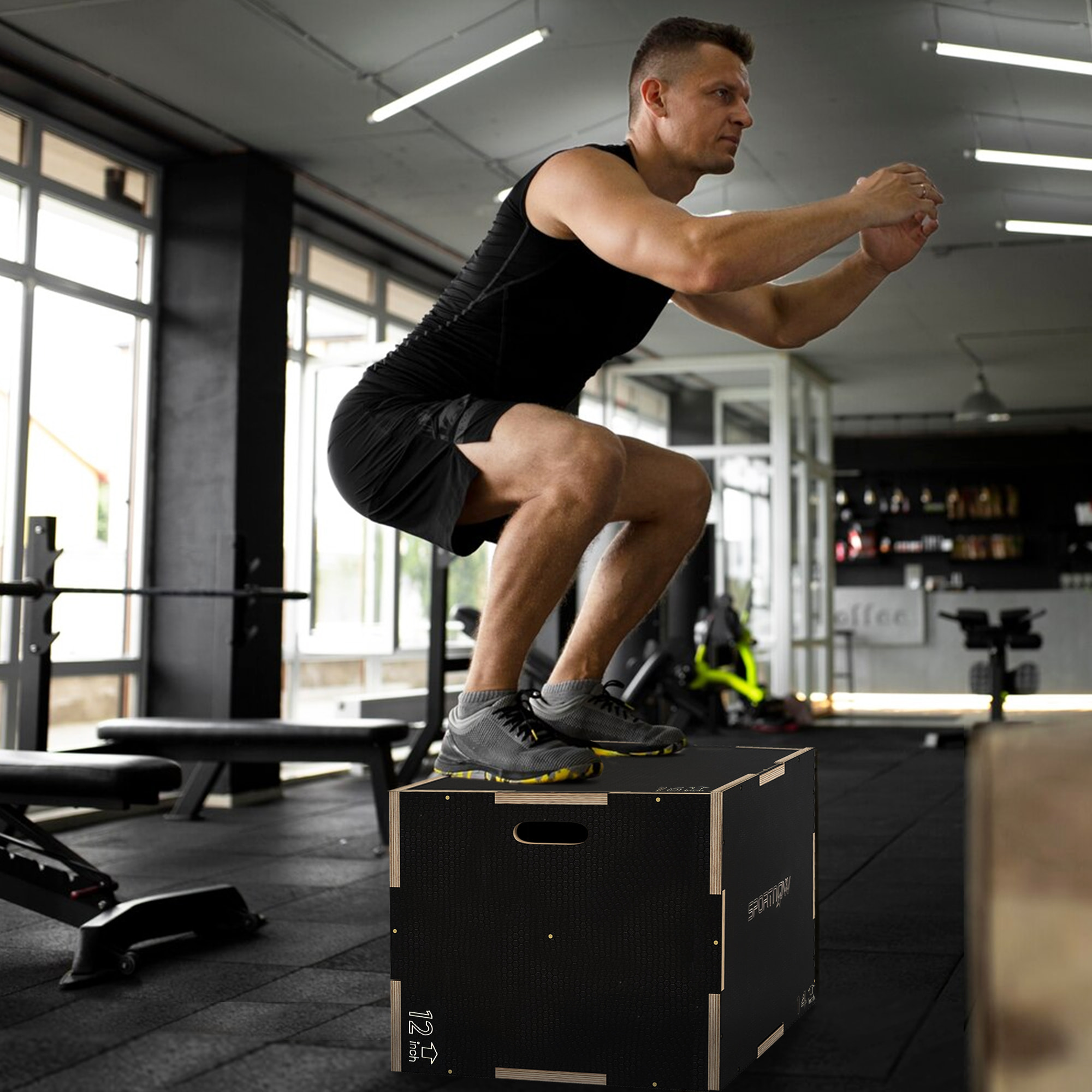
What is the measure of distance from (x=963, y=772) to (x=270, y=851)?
353cm

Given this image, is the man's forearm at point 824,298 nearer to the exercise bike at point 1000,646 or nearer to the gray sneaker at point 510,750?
the gray sneaker at point 510,750

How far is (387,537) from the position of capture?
307 inches

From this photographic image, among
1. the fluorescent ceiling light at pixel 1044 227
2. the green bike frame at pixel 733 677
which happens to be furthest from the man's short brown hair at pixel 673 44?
the green bike frame at pixel 733 677

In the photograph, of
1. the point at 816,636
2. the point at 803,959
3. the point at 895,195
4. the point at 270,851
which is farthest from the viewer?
the point at 816,636

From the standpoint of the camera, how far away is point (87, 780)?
8.94 ft

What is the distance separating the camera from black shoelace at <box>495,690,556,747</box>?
A: 6.34ft

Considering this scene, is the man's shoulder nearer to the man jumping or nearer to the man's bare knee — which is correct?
the man jumping

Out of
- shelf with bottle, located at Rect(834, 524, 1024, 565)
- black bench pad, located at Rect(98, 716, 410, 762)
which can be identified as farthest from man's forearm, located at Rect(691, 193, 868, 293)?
shelf with bottle, located at Rect(834, 524, 1024, 565)

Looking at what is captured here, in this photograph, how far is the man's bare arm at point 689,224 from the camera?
185 centimetres

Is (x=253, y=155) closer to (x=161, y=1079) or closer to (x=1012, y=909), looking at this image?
(x=161, y=1079)

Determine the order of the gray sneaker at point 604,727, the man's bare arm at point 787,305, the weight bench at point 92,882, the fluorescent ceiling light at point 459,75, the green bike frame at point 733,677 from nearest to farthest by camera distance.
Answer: the gray sneaker at point 604,727 → the man's bare arm at point 787,305 → the weight bench at point 92,882 → the fluorescent ceiling light at point 459,75 → the green bike frame at point 733,677

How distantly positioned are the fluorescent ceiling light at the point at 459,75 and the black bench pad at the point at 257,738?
96.1 inches

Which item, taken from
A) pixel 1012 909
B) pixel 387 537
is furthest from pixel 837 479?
pixel 1012 909

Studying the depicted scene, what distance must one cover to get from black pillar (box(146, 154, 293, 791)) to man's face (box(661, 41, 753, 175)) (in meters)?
3.99
